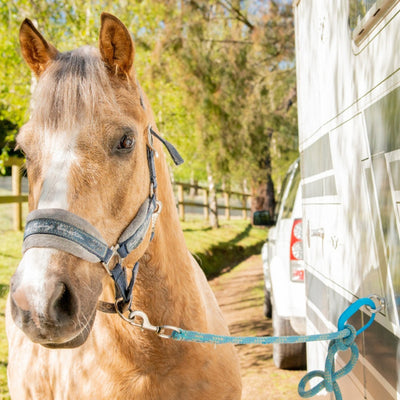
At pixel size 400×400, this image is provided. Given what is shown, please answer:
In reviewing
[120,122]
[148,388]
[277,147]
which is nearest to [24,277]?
[120,122]

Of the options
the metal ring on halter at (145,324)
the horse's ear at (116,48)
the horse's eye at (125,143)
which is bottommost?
the metal ring on halter at (145,324)

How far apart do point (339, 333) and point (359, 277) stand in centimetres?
27

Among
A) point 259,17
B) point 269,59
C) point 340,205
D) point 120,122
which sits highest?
point 259,17

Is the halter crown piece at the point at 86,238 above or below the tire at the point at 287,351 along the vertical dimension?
above

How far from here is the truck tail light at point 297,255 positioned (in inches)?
163

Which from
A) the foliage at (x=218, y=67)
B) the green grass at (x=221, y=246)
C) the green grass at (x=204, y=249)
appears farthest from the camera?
the green grass at (x=221, y=246)

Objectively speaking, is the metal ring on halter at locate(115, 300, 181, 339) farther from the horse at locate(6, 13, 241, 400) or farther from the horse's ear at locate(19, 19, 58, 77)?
the horse's ear at locate(19, 19, 58, 77)

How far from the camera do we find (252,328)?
641 centimetres

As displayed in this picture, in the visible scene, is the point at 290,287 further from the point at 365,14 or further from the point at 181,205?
the point at 181,205

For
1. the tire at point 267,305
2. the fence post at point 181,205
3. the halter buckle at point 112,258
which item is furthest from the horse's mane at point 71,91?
the fence post at point 181,205

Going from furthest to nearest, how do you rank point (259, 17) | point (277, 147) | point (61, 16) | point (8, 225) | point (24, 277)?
point (277, 147), point (259, 17), point (8, 225), point (61, 16), point (24, 277)

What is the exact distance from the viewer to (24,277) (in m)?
1.38

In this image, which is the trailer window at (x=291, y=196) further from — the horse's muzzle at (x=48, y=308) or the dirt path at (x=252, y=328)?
the horse's muzzle at (x=48, y=308)

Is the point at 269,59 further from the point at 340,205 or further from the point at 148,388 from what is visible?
the point at 148,388
